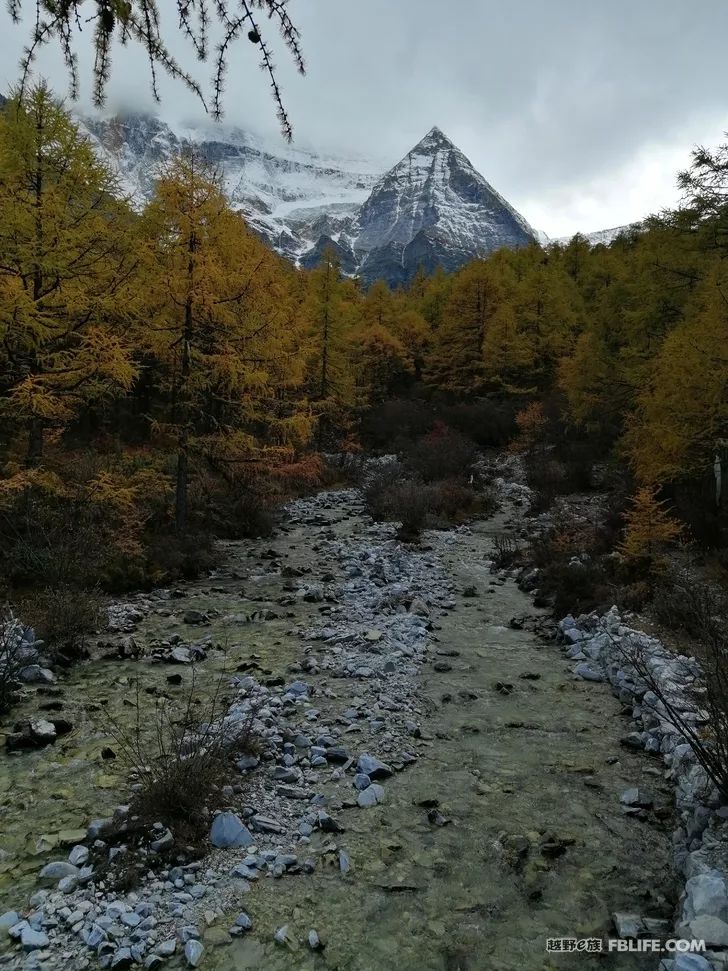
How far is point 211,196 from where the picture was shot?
12.5 metres

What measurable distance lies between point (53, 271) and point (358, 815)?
1096 centimetres

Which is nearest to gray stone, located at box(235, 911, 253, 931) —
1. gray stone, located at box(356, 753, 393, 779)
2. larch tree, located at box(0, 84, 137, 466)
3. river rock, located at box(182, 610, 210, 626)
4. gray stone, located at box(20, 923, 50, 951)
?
gray stone, located at box(20, 923, 50, 951)

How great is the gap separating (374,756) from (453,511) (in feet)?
45.9

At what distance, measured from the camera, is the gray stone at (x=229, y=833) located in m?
4.12

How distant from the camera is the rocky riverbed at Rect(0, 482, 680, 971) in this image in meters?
3.36

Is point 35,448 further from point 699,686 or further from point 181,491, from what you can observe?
point 699,686

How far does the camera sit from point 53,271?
10.7m

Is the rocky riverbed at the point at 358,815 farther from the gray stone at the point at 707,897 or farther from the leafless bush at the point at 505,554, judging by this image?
the leafless bush at the point at 505,554

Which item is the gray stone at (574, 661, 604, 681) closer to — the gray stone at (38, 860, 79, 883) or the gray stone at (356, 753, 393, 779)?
the gray stone at (356, 753, 393, 779)

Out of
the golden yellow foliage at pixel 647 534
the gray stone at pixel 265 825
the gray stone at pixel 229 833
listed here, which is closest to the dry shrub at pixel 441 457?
the golden yellow foliage at pixel 647 534

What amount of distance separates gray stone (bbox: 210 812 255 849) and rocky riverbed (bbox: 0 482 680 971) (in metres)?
0.01

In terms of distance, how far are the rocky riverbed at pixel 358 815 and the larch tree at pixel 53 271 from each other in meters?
4.99

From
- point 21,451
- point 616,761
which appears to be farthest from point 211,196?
point 616,761

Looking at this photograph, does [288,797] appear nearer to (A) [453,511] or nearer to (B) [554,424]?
(A) [453,511]
